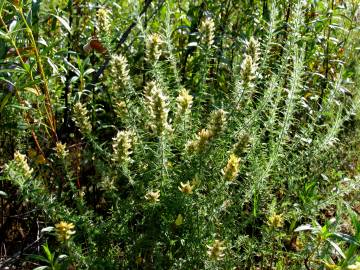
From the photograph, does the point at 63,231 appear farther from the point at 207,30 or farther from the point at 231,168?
the point at 207,30

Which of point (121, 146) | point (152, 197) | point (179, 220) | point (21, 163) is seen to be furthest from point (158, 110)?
point (21, 163)

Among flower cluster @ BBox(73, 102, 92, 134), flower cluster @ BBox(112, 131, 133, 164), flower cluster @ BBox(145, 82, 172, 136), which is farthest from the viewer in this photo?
flower cluster @ BBox(73, 102, 92, 134)

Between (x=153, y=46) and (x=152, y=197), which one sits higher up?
(x=153, y=46)

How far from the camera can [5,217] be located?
277 cm

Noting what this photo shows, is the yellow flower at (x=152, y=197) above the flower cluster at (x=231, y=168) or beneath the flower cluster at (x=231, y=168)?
beneath

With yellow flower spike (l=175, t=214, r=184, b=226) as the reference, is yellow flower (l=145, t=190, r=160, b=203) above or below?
above

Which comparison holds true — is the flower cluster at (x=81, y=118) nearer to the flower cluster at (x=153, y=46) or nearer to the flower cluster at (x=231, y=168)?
the flower cluster at (x=153, y=46)

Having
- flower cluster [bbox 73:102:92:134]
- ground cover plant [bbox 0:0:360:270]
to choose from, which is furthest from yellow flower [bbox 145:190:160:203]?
flower cluster [bbox 73:102:92:134]

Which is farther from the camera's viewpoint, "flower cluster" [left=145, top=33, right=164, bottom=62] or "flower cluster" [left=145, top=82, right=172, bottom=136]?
"flower cluster" [left=145, top=33, right=164, bottom=62]

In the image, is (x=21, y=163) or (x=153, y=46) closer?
(x=21, y=163)

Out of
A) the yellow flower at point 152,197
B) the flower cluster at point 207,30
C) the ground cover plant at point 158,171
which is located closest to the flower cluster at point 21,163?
the ground cover plant at point 158,171

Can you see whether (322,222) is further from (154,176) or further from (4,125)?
(4,125)

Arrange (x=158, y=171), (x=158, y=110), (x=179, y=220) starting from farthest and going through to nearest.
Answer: (x=158, y=171) → (x=179, y=220) → (x=158, y=110)

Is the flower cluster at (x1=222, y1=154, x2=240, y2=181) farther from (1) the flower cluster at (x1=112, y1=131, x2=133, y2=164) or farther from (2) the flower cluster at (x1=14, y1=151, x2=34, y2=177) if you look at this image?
(2) the flower cluster at (x1=14, y1=151, x2=34, y2=177)
